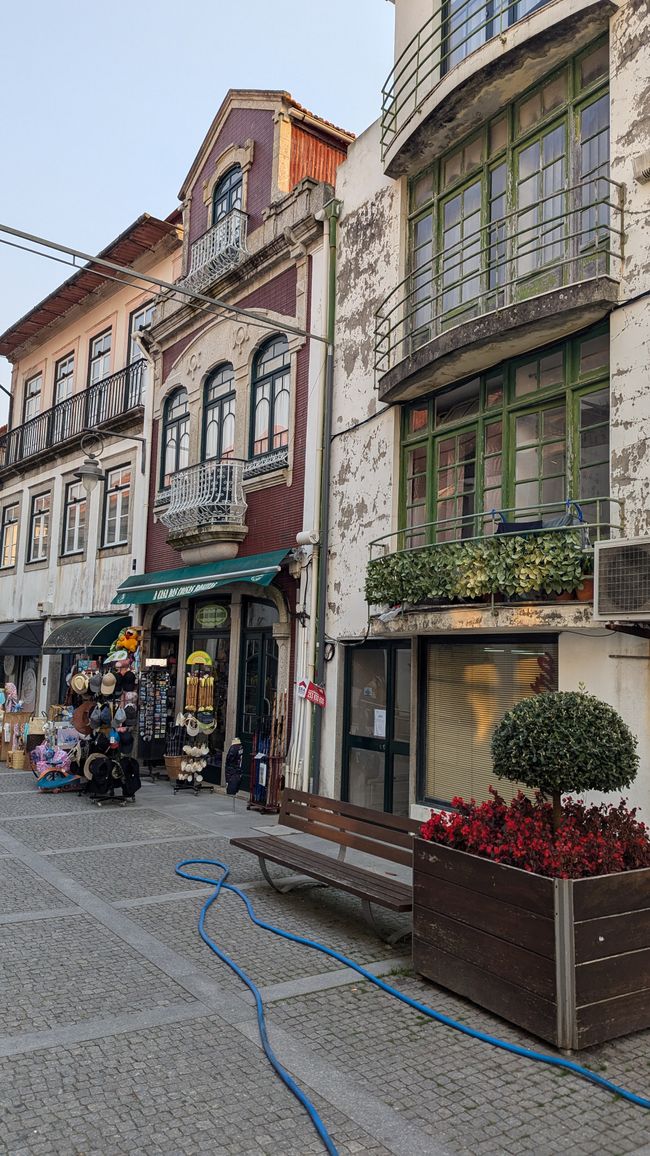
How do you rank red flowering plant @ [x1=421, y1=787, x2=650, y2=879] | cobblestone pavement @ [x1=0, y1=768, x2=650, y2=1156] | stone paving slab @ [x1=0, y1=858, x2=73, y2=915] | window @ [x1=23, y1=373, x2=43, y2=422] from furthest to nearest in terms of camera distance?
window @ [x1=23, y1=373, x2=43, y2=422] < stone paving slab @ [x1=0, y1=858, x2=73, y2=915] < red flowering plant @ [x1=421, y1=787, x2=650, y2=879] < cobblestone pavement @ [x1=0, y1=768, x2=650, y2=1156]

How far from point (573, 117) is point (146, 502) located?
1158cm

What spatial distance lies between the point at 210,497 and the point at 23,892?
27.0 ft

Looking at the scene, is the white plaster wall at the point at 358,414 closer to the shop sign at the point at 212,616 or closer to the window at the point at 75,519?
the shop sign at the point at 212,616

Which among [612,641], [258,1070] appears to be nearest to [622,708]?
[612,641]

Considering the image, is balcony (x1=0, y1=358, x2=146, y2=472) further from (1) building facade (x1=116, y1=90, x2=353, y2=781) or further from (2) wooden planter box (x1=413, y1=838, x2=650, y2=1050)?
(2) wooden planter box (x1=413, y1=838, x2=650, y2=1050)

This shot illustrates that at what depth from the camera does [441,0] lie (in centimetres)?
1133

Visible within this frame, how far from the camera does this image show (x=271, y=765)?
1219 centimetres

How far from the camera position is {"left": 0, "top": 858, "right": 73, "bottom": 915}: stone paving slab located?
710 centimetres

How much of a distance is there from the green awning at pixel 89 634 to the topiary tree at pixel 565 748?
550 inches

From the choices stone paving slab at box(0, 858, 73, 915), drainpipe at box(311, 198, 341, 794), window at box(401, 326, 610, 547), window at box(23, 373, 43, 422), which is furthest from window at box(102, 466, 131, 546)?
stone paving slab at box(0, 858, 73, 915)

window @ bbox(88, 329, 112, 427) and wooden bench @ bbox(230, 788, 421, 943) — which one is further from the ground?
window @ bbox(88, 329, 112, 427)

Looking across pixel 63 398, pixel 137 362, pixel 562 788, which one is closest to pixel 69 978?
pixel 562 788

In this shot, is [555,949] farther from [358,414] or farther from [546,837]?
[358,414]

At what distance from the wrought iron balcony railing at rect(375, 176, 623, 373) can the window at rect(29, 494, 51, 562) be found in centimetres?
1502
